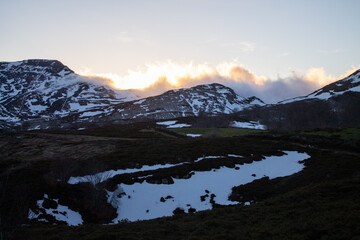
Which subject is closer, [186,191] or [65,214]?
[65,214]

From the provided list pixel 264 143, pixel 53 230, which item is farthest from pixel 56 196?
pixel 264 143

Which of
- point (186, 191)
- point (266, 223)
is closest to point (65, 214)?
point (186, 191)

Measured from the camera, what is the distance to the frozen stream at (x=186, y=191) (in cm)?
3076

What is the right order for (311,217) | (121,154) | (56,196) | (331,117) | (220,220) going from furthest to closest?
(331,117) → (121,154) → (56,196) → (220,220) → (311,217)

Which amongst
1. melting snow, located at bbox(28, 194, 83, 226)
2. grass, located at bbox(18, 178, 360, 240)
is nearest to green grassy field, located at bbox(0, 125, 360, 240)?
grass, located at bbox(18, 178, 360, 240)

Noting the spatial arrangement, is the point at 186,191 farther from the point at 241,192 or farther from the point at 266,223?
the point at 266,223

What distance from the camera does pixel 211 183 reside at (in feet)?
121

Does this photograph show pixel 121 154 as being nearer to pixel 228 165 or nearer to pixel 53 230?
pixel 228 165

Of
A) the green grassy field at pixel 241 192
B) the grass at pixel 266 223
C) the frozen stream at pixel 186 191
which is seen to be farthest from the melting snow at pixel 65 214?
the grass at pixel 266 223

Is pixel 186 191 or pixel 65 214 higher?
pixel 186 191

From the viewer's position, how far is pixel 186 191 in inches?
1363

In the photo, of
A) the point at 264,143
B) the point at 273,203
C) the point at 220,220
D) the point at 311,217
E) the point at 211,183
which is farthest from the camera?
the point at 264,143

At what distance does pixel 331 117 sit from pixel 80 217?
171 m

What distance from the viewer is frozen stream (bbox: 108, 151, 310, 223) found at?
3076 cm
